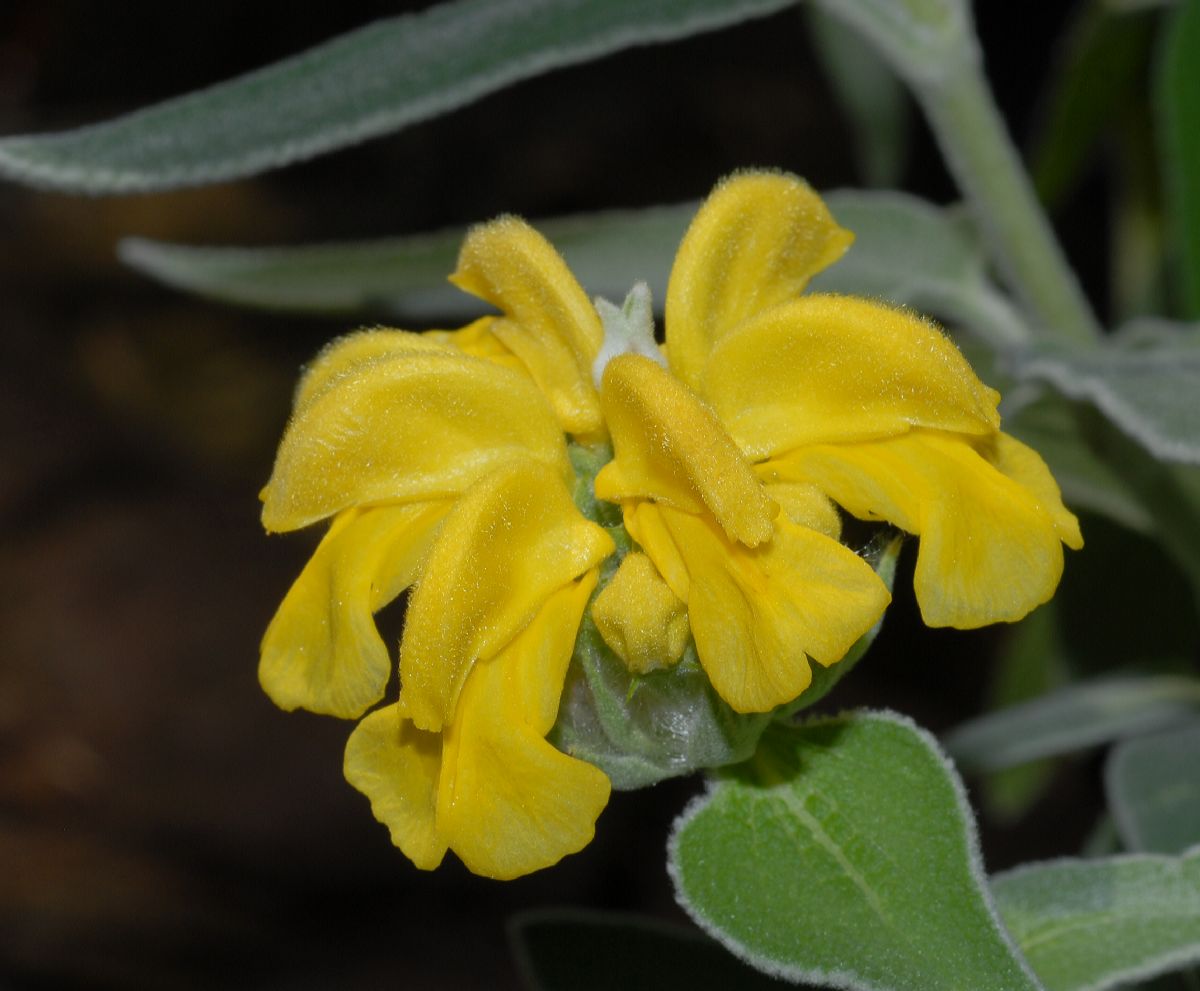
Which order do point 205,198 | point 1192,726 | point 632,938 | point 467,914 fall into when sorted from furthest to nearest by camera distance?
1. point 205,198
2. point 467,914
3. point 1192,726
4. point 632,938

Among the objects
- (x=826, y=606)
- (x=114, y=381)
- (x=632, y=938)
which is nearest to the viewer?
(x=826, y=606)

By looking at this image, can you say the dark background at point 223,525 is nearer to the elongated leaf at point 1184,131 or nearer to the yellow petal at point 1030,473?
the elongated leaf at point 1184,131

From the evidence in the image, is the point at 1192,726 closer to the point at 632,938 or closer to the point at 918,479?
the point at 632,938

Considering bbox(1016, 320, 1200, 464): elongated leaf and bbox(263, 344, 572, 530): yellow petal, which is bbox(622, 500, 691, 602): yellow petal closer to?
bbox(263, 344, 572, 530): yellow petal

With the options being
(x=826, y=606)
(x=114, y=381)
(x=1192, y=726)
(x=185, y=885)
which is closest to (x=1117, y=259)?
(x=1192, y=726)

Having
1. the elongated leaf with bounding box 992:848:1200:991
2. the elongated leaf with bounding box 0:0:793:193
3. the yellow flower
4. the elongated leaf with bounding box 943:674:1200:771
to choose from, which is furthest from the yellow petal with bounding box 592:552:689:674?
the elongated leaf with bounding box 943:674:1200:771
